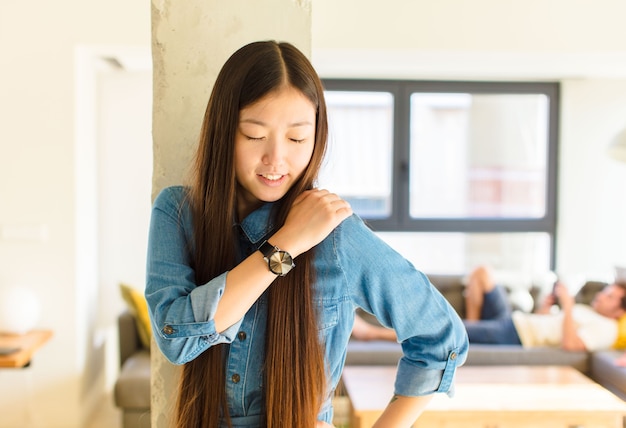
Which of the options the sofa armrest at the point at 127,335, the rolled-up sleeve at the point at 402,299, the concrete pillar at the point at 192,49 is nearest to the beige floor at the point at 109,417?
the sofa armrest at the point at 127,335

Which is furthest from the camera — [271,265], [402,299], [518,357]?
[518,357]

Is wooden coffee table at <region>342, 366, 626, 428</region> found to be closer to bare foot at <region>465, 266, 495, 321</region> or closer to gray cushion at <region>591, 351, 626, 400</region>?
gray cushion at <region>591, 351, 626, 400</region>

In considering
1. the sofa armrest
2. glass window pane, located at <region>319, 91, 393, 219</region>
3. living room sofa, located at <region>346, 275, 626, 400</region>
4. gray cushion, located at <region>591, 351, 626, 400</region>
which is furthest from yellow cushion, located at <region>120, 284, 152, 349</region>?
gray cushion, located at <region>591, 351, 626, 400</region>

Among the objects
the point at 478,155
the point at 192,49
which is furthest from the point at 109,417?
the point at 192,49

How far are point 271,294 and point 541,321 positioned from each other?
3.52 metres

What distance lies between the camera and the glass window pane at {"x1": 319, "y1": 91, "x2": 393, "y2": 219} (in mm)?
5664

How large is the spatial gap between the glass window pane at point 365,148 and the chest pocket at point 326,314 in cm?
453

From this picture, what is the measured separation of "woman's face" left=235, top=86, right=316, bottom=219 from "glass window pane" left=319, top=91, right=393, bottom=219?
457 cm

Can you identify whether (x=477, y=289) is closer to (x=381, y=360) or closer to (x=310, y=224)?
(x=381, y=360)

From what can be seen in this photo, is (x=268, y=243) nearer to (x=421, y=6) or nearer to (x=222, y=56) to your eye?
(x=222, y=56)

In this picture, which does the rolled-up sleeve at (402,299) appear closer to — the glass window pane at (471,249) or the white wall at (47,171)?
the white wall at (47,171)

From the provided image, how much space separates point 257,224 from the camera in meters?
1.14

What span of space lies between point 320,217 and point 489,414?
250cm

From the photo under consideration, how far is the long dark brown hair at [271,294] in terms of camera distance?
42.7 inches
